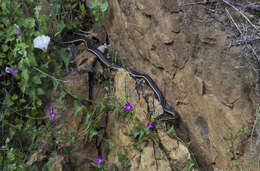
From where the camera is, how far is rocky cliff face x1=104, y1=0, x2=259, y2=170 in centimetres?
270

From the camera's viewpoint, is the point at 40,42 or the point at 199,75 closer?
the point at 199,75

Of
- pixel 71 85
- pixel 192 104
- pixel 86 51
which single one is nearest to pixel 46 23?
pixel 86 51

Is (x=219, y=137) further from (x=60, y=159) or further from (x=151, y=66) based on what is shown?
(x=60, y=159)

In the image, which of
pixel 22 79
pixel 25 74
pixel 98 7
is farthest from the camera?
pixel 98 7

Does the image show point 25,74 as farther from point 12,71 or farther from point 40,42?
point 40,42

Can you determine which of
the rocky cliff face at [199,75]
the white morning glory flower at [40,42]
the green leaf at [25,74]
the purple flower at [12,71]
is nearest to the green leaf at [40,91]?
the green leaf at [25,74]

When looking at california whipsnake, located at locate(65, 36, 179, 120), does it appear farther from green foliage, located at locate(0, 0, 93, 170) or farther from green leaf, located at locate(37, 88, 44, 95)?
green leaf, located at locate(37, 88, 44, 95)

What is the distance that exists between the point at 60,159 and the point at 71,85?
117cm

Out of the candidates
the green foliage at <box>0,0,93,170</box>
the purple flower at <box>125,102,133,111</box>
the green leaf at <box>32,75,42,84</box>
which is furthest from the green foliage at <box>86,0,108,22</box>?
the purple flower at <box>125,102,133,111</box>

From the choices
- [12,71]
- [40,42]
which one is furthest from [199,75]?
[12,71]

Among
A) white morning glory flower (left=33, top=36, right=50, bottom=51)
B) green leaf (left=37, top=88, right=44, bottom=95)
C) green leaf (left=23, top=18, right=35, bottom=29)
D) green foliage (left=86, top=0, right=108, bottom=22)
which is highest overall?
green foliage (left=86, top=0, right=108, bottom=22)

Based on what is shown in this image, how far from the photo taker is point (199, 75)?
10.1 feet

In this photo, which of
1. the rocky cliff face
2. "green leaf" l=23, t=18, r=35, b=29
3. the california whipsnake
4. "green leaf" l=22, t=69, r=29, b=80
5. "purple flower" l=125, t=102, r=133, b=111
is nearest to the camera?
the rocky cliff face

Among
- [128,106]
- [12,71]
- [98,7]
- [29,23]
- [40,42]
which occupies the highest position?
[98,7]
